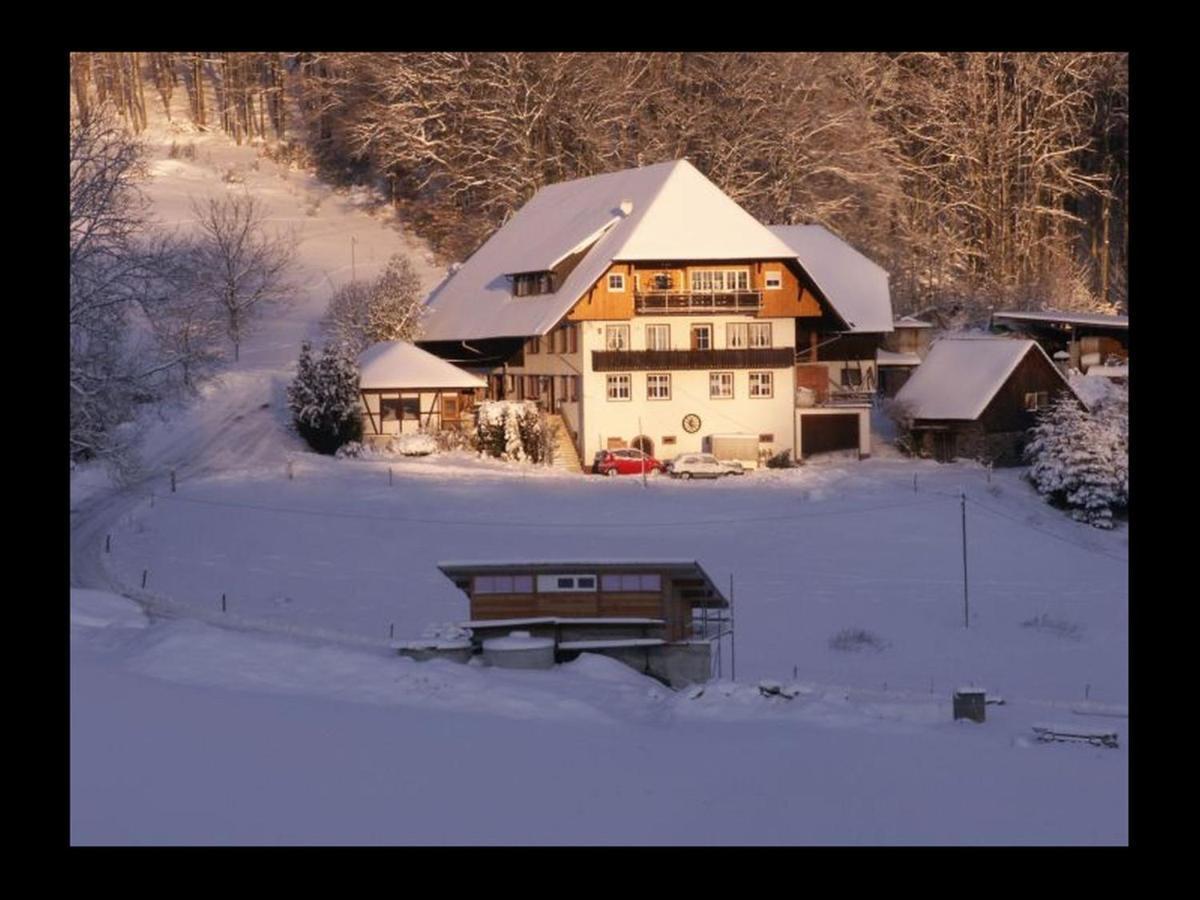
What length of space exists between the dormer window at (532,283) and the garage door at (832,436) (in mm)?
9913

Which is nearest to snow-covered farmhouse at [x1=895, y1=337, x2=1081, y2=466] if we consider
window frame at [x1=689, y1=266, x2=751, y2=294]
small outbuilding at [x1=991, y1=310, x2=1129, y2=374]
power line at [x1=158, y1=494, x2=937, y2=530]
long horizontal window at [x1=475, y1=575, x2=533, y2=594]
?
small outbuilding at [x1=991, y1=310, x2=1129, y2=374]

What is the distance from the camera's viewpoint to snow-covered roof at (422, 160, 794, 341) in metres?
53.0

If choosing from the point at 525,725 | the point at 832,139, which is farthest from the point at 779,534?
the point at 832,139

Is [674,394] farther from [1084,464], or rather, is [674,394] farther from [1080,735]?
[1080,735]

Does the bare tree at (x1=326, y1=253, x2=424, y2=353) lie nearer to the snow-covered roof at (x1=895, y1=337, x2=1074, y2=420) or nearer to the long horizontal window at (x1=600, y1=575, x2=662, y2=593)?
the snow-covered roof at (x1=895, y1=337, x2=1074, y2=420)

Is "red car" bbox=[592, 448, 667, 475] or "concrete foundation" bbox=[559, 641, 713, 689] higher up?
"red car" bbox=[592, 448, 667, 475]

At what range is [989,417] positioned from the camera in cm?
5203

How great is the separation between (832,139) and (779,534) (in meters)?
36.9

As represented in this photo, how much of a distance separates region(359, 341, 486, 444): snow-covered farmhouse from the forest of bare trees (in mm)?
21614

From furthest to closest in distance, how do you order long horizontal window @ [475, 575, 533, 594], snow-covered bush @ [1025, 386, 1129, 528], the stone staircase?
the stone staircase < snow-covered bush @ [1025, 386, 1129, 528] < long horizontal window @ [475, 575, 533, 594]

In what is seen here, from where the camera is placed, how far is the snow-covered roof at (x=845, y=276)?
58281 mm

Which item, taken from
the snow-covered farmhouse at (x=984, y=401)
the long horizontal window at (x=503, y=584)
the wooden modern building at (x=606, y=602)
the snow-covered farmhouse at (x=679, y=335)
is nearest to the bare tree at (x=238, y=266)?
the snow-covered farmhouse at (x=679, y=335)

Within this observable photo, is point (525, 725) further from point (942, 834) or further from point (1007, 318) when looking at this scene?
point (1007, 318)

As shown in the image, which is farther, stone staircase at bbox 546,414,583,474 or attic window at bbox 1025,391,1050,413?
attic window at bbox 1025,391,1050,413
